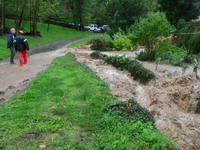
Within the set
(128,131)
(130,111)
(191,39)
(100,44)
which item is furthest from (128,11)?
(128,131)

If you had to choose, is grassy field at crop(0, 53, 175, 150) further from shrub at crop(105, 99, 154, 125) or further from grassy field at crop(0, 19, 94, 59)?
grassy field at crop(0, 19, 94, 59)

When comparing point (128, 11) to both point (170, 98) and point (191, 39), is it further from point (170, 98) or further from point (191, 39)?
point (170, 98)

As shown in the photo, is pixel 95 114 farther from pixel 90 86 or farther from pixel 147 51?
pixel 147 51

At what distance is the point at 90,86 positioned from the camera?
24.8 feet

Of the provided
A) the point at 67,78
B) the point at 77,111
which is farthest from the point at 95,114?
the point at 67,78

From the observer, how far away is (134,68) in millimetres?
10203

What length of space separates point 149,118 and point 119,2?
28.1 meters

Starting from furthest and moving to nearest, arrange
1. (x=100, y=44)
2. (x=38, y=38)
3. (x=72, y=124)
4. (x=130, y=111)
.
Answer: (x=38, y=38) < (x=100, y=44) < (x=130, y=111) < (x=72, y=124)

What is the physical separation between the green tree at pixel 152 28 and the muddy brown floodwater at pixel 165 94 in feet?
→ 7.91

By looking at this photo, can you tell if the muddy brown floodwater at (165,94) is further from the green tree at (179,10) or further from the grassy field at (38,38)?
the green tree at (179,10)

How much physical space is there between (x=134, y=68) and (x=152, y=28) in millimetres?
3677

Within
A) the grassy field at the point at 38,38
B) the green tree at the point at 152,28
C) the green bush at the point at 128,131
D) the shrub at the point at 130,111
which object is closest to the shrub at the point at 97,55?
the green tree at the point at 152,28

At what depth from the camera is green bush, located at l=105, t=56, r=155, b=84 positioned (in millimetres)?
9070

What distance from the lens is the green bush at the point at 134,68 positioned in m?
9.07
